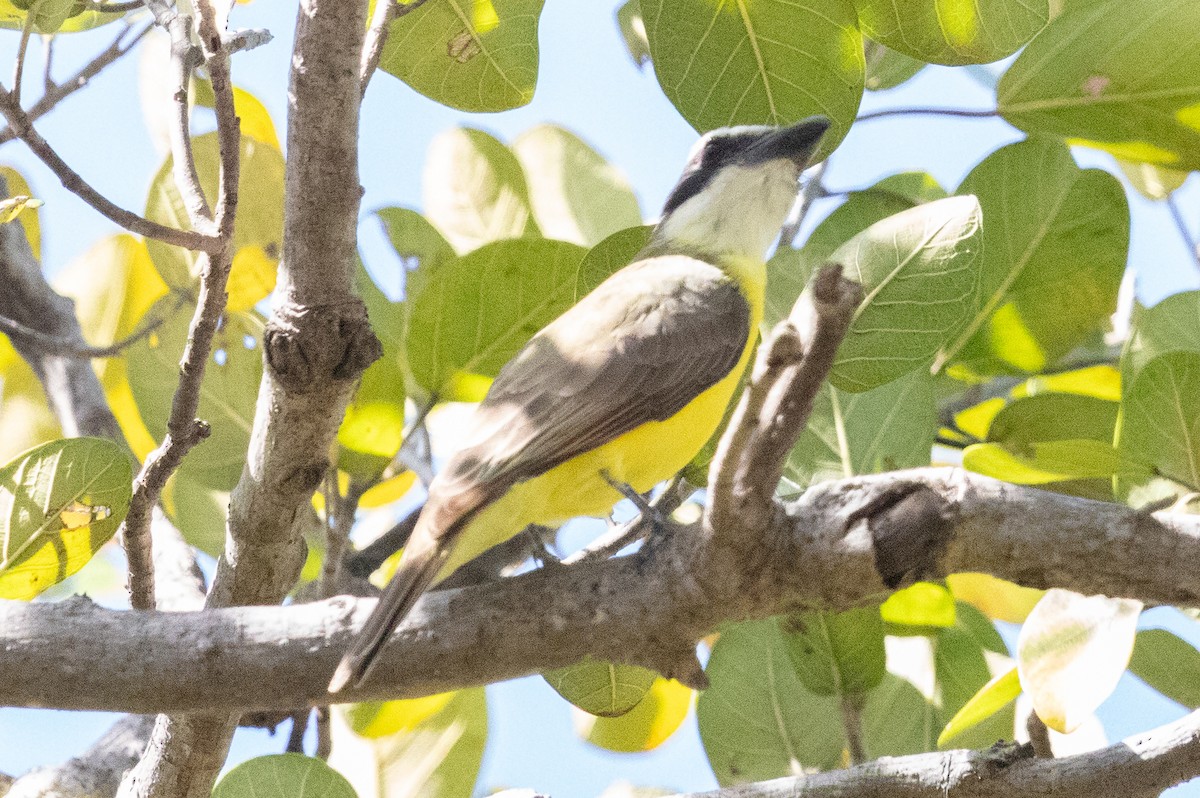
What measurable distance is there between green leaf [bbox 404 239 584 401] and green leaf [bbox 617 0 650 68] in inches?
43.1

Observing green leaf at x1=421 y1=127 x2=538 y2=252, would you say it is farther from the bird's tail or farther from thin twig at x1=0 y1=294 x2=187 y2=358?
the bird's tail

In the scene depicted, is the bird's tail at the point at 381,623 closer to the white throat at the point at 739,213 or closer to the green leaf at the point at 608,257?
the green leaf at the point at 608,257

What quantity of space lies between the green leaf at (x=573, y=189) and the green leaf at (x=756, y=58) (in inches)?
45.9

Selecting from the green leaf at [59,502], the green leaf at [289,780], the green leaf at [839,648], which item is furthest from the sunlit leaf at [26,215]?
the green leaf at [839,648]

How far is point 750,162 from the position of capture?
3402mm

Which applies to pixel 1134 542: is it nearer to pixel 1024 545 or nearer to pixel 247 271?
pixel 1024 545

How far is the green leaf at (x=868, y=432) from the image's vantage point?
8.72 ft

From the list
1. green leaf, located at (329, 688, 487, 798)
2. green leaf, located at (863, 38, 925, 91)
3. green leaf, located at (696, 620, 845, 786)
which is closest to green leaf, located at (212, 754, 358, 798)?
green leaf, located at (329, 688, 487, 798)

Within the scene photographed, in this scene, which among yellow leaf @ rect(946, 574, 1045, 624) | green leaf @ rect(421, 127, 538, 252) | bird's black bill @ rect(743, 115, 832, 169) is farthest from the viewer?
yellow leaf @ rect(946, 574, 1045, 624)

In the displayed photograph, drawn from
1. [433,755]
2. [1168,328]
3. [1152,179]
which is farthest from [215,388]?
[1152,179]

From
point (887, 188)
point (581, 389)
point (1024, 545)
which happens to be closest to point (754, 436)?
point (1024, 545)

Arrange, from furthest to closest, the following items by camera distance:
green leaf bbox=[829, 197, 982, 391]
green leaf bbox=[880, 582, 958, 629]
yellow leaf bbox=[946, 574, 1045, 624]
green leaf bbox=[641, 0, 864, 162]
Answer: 1. yellow leaf bbox=[946, 574, 1045, 624]
2. green leaf bbox=[880, 582, 958, 629]
3. green leaf bbox=[641, 0, 864, 162]
4. green leaf bbox=[829, 197, 982, 391]

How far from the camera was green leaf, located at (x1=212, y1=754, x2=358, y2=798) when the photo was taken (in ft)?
7.84

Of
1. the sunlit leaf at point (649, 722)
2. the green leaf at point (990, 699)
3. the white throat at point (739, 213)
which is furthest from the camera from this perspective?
the white throat at point (739, 213)
